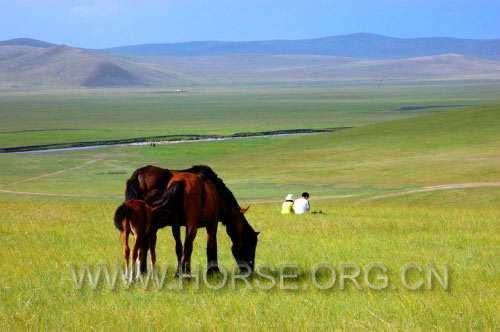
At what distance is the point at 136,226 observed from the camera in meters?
13.1

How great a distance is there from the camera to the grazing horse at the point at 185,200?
540 inches

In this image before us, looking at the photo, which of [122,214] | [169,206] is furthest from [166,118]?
[122,214]

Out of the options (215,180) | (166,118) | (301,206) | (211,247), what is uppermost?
(215,180)

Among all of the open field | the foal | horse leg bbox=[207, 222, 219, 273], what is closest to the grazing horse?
horse leg bbox=[207, 222, 219, 273]

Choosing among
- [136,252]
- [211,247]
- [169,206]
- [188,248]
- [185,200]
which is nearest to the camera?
[136,252]

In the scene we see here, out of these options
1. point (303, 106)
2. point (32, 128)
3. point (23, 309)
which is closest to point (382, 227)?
point (23, 309)

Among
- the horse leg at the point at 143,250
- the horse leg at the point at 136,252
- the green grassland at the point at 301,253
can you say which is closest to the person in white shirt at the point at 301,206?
the green grassland at the point at 301,253

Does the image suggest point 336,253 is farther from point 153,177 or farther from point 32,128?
point 32,128

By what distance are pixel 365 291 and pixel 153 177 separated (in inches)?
135

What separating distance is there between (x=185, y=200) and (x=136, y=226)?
1010mm

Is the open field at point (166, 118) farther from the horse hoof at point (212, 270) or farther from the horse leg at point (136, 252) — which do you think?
the horse leg at point (136, 252)

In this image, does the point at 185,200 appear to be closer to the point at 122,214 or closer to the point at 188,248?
the point at 188,248

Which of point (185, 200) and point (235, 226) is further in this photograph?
point (235, 226)

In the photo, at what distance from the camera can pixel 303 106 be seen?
573ft
